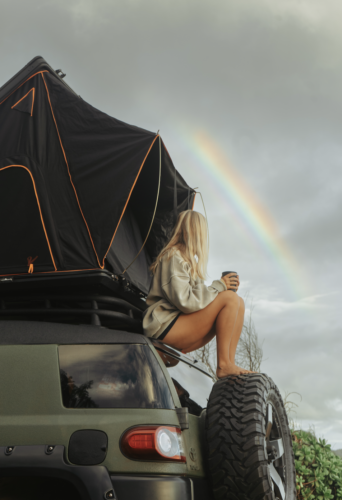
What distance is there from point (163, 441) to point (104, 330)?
0.67 meters

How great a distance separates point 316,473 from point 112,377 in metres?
4.65

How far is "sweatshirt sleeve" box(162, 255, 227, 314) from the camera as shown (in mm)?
3280

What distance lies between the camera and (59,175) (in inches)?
138

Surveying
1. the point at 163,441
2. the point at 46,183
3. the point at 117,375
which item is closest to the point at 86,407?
the point at 117,375

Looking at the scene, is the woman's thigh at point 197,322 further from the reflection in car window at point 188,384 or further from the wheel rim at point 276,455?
the wheel rim at point 276,455

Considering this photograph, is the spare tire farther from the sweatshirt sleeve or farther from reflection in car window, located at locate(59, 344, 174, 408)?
the sweatshirt sleeve

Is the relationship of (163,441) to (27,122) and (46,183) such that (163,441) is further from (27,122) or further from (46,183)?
(27,122)

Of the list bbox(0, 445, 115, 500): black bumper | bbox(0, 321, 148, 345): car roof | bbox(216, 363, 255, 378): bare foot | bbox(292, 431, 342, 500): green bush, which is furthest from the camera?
bbox(292, 431, 342, 500): green bush

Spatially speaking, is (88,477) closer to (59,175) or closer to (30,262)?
(30,262)

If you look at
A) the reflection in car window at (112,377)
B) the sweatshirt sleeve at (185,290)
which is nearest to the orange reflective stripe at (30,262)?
the sweatshirt sleeve at (185,290)

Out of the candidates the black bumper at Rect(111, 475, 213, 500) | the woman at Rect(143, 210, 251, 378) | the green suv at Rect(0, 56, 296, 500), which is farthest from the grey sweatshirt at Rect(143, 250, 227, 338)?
the black bumper at Rect(111, 475, 213, 500)

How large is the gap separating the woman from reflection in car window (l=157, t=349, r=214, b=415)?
0.63 ft

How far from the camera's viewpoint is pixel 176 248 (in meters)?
3.62

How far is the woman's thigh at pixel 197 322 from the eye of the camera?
11.0 ft
